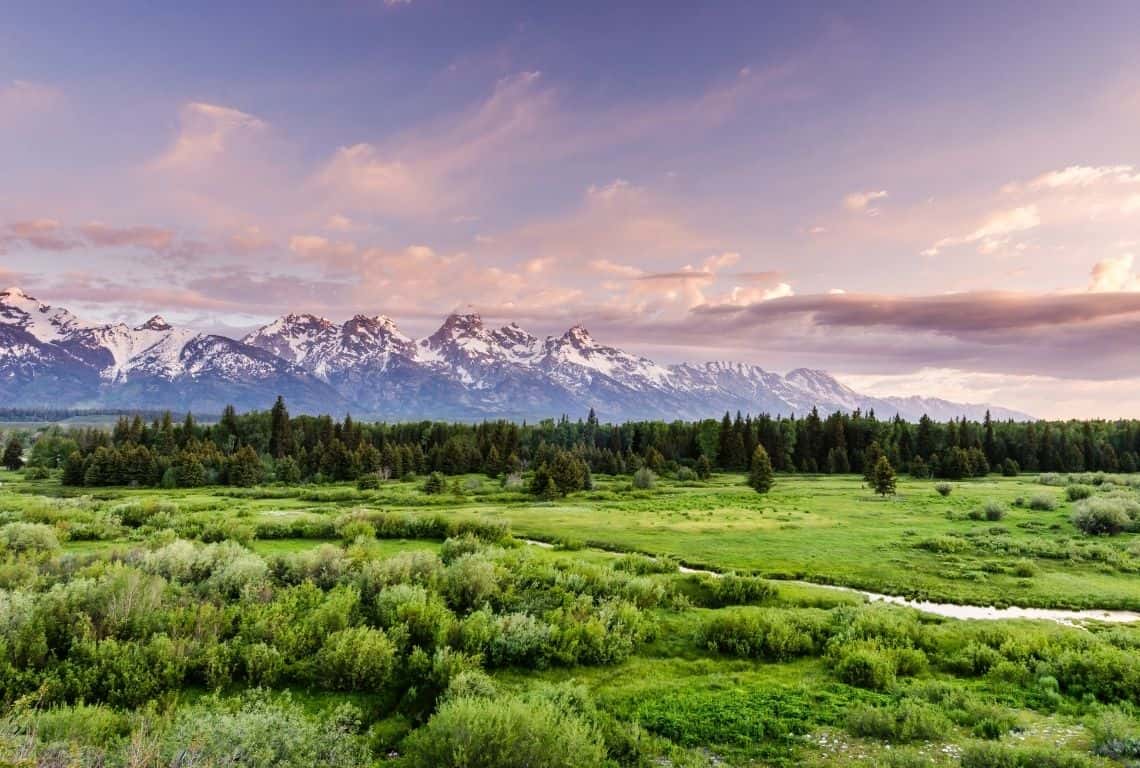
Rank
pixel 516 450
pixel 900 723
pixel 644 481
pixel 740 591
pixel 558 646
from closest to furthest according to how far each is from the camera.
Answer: pixel 900 723
pixel 558 646
pixel 740 591
pixel 644 481
pixel 516 450

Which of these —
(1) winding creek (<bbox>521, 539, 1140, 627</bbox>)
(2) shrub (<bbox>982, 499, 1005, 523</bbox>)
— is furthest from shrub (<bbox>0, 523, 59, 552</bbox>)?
(2) shrub (<bbox>982, 499, 1005, 523</bbox>)

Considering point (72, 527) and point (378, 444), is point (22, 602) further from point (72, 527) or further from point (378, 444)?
point (378, 444)

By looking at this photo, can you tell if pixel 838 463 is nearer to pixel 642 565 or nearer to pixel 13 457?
pixel 642 565

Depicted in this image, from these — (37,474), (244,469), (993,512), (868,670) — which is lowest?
(37,474)

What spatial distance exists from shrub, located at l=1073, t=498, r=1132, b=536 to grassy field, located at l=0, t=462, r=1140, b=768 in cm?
88

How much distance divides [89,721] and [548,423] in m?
158

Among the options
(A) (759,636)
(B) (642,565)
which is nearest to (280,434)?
(B) (642,565)

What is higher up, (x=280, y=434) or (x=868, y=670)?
(x=868, y=670)

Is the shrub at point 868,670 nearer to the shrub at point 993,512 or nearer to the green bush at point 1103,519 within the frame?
the green bush at point 1103,519

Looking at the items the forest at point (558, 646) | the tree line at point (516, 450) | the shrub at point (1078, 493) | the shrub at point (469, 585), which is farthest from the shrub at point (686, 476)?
the shrub at point (469, 585)

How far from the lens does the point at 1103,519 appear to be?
40312 millimetres

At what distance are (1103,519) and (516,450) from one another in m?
95.7

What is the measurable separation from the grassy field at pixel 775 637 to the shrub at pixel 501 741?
1.58 meters

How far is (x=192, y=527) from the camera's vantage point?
1335 inches
